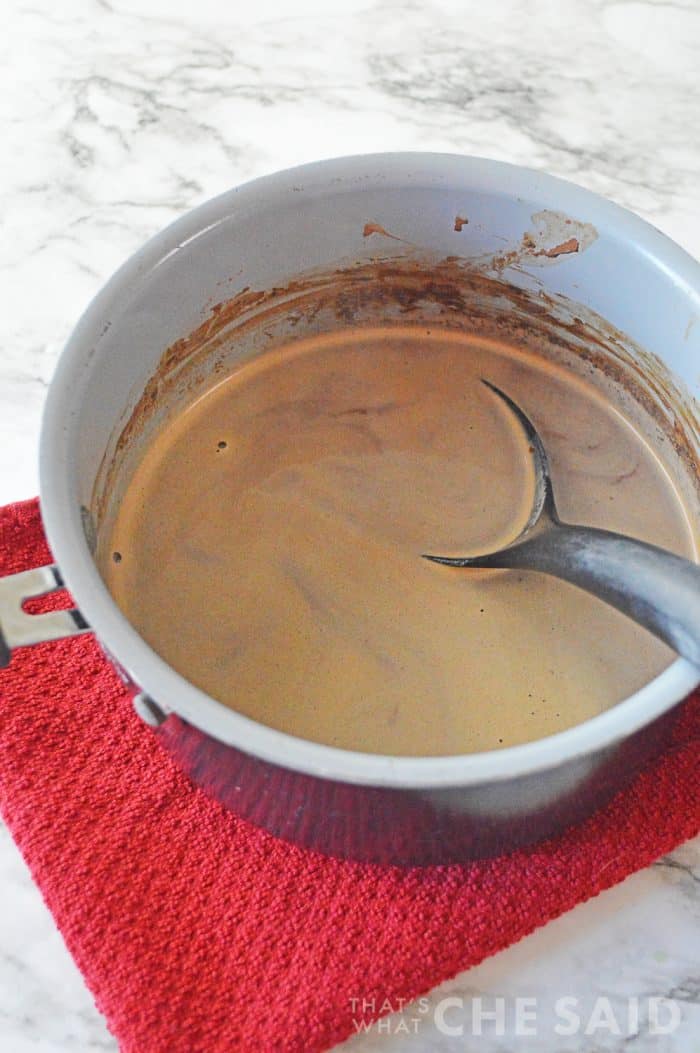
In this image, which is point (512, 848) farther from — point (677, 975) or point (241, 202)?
point (241, 202)

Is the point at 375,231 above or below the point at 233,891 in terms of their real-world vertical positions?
above

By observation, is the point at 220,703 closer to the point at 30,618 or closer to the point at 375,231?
the point at 30,618

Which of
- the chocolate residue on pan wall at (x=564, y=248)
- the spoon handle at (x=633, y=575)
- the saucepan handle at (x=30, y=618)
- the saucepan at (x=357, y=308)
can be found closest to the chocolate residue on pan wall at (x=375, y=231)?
the saucepan at (x=357, y=308)

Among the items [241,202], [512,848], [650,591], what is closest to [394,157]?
[241,202]

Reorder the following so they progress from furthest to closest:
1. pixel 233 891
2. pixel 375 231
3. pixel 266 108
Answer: pixel 266 108, pixel 375 231, pixel 233 891

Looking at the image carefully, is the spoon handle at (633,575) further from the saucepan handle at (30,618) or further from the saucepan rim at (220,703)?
the saucepan handle at (30,618)

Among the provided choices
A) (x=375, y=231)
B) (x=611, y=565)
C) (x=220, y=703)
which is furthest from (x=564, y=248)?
(x=220, y=703)

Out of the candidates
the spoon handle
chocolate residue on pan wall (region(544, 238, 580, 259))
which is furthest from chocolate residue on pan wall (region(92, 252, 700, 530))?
the spoon handle
